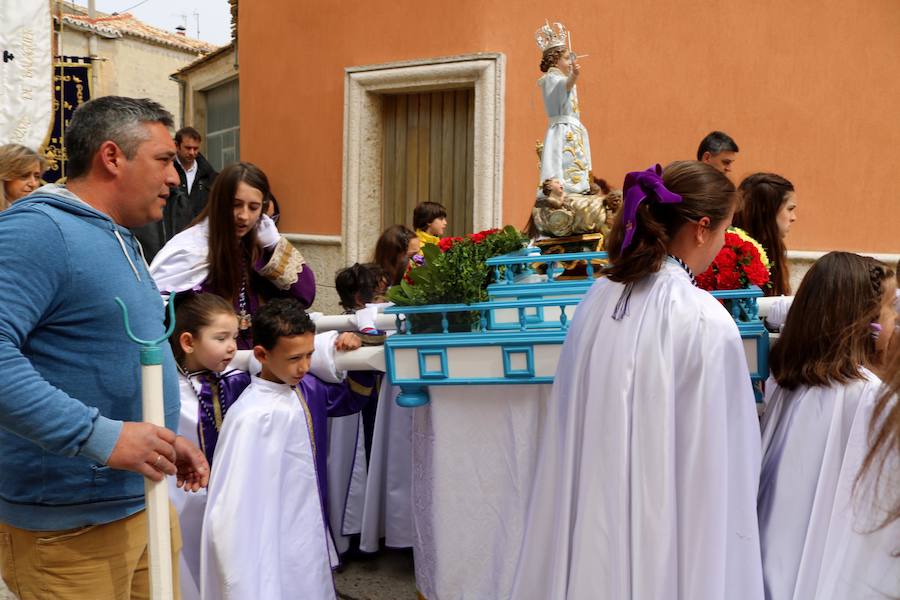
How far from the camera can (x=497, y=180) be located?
7.98 metres

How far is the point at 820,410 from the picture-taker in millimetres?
2568

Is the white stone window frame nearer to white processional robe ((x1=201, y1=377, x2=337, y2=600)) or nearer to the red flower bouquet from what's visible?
the red flower bouquet

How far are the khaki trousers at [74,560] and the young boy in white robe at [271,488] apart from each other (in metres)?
0.68

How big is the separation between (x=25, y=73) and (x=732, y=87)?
577 cm

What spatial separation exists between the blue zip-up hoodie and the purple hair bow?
4.08ft

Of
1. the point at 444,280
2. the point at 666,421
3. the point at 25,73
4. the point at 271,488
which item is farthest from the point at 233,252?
the point at 25,73

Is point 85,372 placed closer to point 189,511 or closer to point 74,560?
point 74,560

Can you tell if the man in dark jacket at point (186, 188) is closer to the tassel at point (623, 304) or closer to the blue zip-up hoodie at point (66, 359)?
the blue zip-up hoodie at point (66, 359)

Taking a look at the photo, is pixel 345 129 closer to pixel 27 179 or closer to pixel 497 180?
Result: pixel 497 180

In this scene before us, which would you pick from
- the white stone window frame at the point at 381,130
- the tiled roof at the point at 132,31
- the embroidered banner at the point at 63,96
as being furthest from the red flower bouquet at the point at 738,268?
the tiled roof at the point at 132,31

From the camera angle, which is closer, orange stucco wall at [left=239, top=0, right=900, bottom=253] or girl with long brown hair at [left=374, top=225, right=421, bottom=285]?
girl with long brown hair at [left=374, top=225, right=421, bottom=285]

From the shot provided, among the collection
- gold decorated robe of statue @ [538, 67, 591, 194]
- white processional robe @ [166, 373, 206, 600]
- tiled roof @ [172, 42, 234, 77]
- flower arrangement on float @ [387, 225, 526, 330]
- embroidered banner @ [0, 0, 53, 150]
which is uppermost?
tiled roof @ [172, 42, 234, 77]

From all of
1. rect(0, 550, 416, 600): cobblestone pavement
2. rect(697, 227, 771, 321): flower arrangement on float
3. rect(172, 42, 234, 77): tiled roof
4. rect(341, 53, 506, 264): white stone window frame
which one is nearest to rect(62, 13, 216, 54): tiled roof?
rect(172, 42, 234, 77): tiled roof

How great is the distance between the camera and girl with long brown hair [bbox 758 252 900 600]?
8.23 ft
